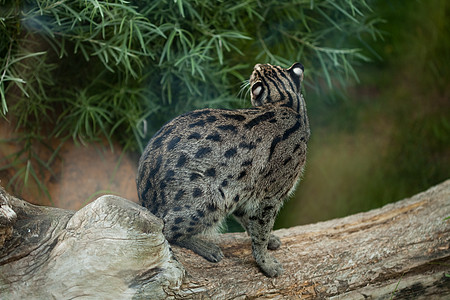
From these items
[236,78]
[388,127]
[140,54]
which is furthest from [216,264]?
[388,127]

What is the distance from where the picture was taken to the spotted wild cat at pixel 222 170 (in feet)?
9.83

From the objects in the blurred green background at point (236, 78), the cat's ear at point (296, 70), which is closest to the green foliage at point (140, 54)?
the blurred green background at point (236, 78)

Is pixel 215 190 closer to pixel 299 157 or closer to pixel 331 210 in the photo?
pixel 299 157

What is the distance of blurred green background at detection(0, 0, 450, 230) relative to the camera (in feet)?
13.0

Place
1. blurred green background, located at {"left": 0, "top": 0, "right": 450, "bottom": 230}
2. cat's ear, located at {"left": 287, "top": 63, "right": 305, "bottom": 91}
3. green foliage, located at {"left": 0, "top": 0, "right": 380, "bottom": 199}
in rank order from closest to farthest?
cat's ear, located at {"left": 287, "top": 63, "right": 305, "bottom": 91} < green foliage, located at {"left": 0, "top": 0, "right": 380, "bottom": 199} < blurred green background, located at {"left": 0, "top": 0, "right": 450, "bottom": 230}

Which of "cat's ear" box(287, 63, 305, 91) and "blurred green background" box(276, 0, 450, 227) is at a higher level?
"cat's ear" box(287, 63, 305, 91)

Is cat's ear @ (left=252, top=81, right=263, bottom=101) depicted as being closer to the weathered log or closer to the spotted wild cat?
the spotted wild cat

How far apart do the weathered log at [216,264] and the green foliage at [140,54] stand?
1.53m

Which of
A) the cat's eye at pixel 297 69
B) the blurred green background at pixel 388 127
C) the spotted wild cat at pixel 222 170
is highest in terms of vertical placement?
the cat's eye at pixel 297 69

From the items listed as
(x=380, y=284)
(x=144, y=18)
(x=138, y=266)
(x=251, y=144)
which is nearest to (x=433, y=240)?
(x=380, y=284)

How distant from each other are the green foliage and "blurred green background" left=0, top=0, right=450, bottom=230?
0.04 ft

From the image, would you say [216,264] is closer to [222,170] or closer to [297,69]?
[222,170]

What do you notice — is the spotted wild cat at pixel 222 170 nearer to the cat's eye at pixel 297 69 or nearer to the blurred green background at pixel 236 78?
the cat's eye at pixel 297 69

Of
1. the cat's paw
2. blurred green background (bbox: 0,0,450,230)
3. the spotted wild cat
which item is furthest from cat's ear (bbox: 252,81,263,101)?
the cat's paw
